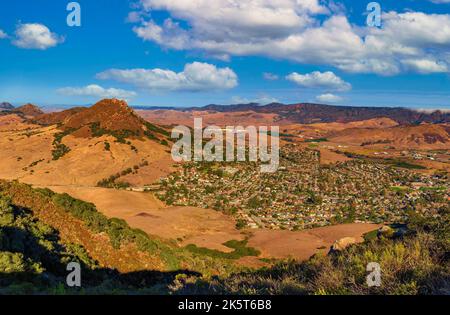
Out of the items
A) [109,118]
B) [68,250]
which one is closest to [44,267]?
[68,250]

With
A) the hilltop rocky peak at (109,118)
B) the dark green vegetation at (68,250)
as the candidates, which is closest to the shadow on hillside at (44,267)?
the dark green vegetation at (68,250)

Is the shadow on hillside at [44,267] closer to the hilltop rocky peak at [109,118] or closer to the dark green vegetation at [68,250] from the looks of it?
the dark green vegetation at [68,250]

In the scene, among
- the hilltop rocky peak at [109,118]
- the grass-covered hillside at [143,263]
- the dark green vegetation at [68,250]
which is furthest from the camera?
the hilltop rocky peak at [109,118]

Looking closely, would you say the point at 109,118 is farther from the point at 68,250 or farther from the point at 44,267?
the point at 44,267

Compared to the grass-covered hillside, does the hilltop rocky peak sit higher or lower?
higher

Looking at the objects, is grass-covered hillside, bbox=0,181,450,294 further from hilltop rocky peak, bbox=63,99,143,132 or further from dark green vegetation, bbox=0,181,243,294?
hilltop rocky peak, bbox=63,99,143,132

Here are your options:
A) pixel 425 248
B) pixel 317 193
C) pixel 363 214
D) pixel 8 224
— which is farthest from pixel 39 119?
pixel 425 248

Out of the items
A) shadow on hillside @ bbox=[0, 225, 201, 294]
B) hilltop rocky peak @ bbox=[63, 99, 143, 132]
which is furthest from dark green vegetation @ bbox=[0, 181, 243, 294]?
hilltop rocky peak @ bbox=[63, 99, 143, 132]

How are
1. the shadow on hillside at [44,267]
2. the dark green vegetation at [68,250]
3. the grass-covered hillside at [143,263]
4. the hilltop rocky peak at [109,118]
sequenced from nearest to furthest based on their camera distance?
1. the grass-covered hillside at [143,263]
2. the shadow on hillside at [44,267]
3. the dark green vegetation at [68,250]
4. the hilltop rocky peak at [109,118]

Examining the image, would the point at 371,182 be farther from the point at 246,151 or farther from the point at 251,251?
the point at 251,251

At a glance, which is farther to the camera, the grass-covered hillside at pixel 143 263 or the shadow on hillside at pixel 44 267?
the shadow on hillside at pixel 44 267

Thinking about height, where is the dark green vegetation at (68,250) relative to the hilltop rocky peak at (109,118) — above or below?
below
